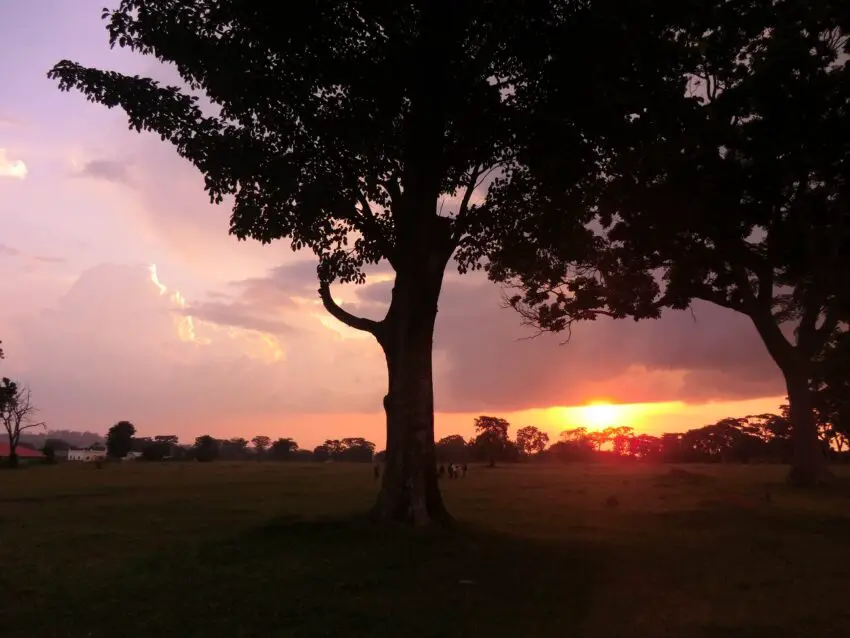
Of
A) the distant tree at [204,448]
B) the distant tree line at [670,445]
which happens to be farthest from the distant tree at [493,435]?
the distant tree at [204,448]

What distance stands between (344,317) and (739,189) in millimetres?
15374

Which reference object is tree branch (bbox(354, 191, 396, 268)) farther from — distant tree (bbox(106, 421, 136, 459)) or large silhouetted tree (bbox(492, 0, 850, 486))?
distant tree (bbox(106, 421, 136, 459))

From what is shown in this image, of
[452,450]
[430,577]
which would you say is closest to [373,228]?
[430,577]

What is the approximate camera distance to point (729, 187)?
24219 mm

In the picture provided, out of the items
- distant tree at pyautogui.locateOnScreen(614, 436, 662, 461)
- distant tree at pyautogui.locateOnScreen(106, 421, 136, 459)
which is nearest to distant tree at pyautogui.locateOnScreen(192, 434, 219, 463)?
distant tree at pyautogui.locateOnScreen(106, 421, 136, 459)

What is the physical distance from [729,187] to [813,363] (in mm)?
15607

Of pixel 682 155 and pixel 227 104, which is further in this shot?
pixel 682 155

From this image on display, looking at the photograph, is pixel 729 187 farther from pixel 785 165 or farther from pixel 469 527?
pixel 469 527

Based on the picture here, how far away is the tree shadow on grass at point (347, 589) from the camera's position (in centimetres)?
910

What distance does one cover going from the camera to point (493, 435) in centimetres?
11575

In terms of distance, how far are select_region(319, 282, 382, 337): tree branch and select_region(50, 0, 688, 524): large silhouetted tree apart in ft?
0.59

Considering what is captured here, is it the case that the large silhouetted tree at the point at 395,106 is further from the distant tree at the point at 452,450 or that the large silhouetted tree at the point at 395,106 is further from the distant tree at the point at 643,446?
the distant tree at the point at 643,446

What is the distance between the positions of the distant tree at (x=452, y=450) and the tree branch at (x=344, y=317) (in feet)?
311

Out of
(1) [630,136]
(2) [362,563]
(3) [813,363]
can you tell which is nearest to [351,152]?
(1) [630,136]
